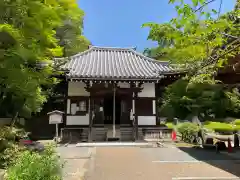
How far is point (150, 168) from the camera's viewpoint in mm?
6602

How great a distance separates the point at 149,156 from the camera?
8.61 metres

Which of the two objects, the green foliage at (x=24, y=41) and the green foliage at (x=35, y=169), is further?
the green foliage at (x=24, y=41)

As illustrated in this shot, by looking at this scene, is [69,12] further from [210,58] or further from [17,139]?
[210,58]

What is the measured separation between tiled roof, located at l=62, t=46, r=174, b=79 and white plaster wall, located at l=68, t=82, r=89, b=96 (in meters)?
0.88

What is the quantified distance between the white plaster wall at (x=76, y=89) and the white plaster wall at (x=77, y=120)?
146 centimetres

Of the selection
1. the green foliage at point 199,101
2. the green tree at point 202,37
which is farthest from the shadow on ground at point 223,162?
the green foliage at point 199,101

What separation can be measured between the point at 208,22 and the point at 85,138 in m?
10.6

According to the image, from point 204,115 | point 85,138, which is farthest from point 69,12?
point 204,115

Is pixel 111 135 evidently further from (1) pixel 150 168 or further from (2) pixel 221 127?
(2) pixel 221 127

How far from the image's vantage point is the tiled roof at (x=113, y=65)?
42.8ft

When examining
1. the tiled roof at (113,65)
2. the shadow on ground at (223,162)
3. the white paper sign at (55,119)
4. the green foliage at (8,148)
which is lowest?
the shadow on ground at (223,162)

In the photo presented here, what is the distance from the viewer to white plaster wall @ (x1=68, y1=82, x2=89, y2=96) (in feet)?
45.3

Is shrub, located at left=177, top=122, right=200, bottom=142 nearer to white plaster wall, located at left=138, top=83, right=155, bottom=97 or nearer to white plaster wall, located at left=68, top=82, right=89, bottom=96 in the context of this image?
white plaster wall, located at left=138, top=83, right=155, bottom=97

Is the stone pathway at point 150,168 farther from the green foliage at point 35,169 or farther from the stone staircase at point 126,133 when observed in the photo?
the stone staircase at point 126,133
